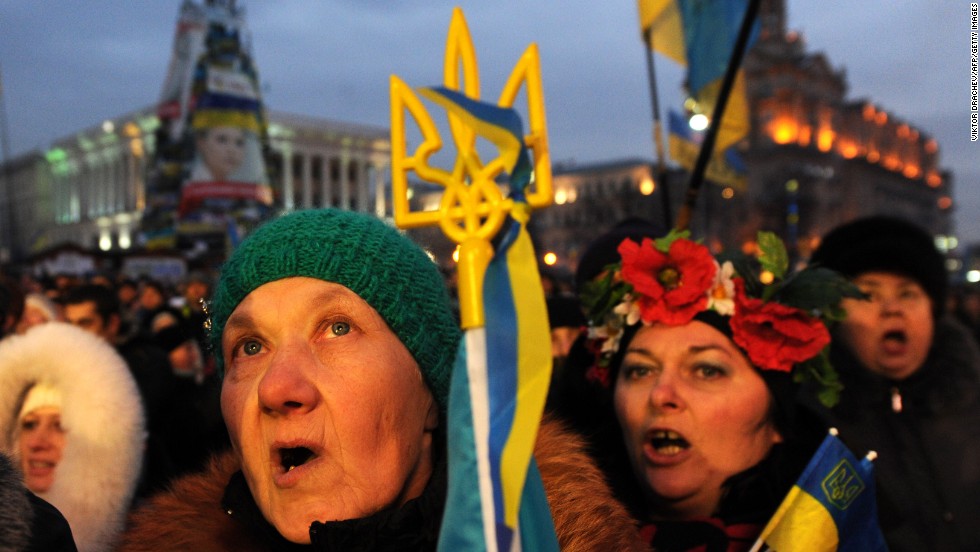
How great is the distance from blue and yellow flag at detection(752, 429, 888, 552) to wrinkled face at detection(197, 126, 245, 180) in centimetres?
3785

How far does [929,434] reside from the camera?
3496 mm

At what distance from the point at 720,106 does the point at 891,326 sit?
1.21m

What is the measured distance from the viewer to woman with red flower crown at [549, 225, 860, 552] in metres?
2.54

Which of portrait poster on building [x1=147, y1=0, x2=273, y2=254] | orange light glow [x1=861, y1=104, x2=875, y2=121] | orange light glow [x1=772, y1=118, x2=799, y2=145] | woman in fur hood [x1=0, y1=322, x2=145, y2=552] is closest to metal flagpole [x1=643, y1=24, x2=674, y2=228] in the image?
woman in fur hood [x1=0, y1=322, x2=145, y2=552]

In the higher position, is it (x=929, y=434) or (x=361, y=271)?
(x=361, y=271)

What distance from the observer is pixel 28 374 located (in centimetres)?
261

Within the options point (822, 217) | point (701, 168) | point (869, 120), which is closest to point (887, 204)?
point (869, 120)

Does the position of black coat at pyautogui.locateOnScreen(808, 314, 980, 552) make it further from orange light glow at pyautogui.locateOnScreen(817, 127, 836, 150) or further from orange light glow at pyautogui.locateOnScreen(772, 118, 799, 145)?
orange light glow at pyautogui.locateOnScreen(817, 127, 836, 150)

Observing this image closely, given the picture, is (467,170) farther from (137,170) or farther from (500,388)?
(137,170)

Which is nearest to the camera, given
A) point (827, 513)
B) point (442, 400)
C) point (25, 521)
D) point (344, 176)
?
point (25, 521)

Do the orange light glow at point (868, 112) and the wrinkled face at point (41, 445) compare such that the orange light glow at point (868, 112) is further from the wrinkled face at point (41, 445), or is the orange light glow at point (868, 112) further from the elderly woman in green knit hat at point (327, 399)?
the elderly woman in green knit hat at point (327, 399)

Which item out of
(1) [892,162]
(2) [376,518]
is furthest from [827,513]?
(1) [892,162]

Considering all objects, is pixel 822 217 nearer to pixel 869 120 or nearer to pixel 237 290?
pixel 869 120

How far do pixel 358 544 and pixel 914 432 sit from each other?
287 centimetres
